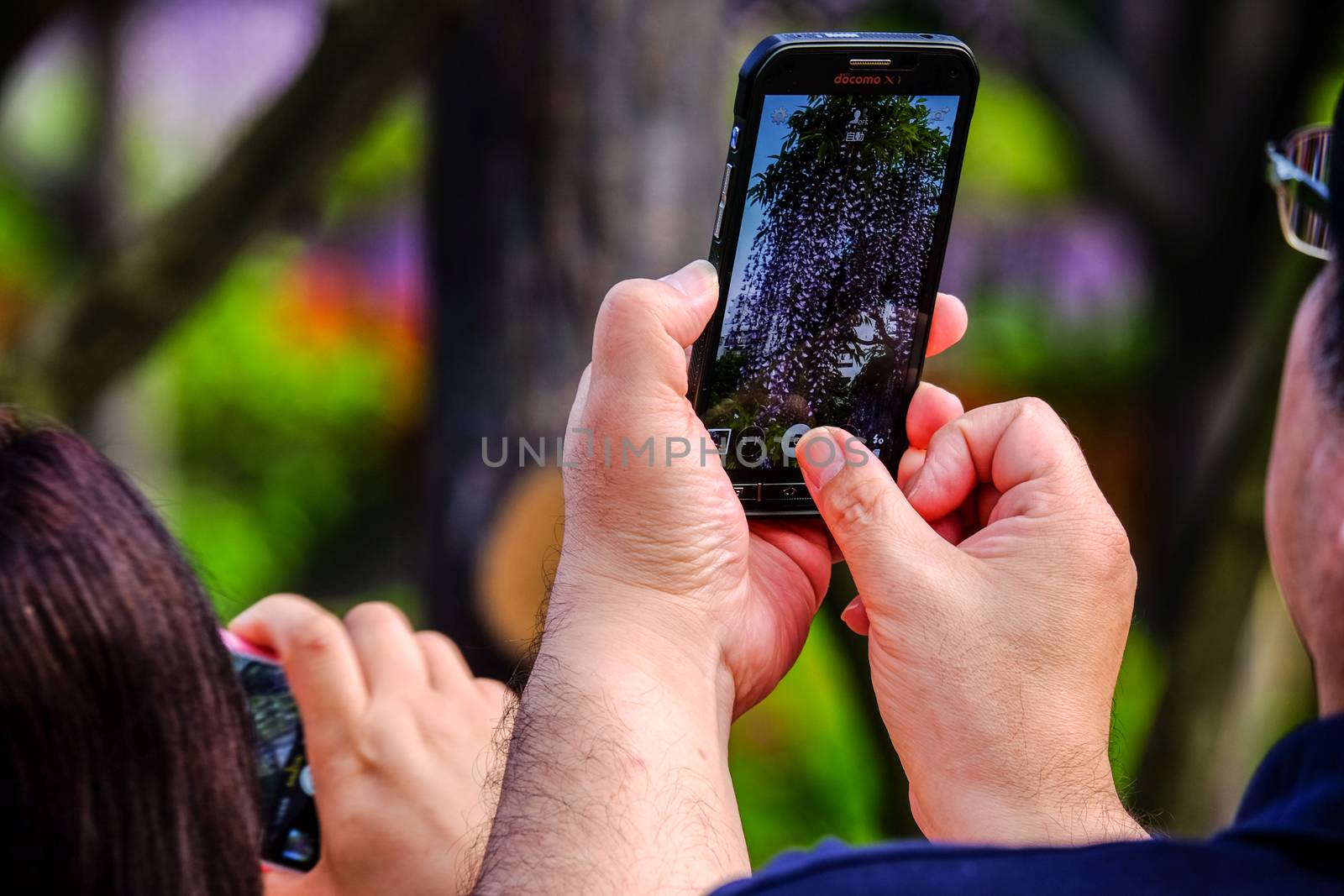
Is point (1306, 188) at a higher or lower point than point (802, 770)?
higher

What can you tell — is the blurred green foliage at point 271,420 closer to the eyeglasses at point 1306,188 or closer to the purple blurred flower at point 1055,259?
the purple blurred flower at point 1055,259

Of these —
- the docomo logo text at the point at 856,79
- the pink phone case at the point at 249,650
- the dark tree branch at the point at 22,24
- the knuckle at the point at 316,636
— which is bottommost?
the pink phone case at the point at 249,650

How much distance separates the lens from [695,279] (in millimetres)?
1237

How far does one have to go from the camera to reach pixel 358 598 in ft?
21.2

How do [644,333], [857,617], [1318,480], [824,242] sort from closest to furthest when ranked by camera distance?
1. [1318,480]
2. [644,333]
3. [824,242]
4. [857,617]

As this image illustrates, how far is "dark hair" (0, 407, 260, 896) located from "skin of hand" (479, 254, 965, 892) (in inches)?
10.1

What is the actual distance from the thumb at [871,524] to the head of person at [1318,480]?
0.35 metres

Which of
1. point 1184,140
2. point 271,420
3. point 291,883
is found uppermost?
point 1184,140

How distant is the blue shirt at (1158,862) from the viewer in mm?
774

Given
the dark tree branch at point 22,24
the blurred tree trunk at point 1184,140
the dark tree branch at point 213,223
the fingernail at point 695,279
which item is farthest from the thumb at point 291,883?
the blurred tree trunk at point 1184,140

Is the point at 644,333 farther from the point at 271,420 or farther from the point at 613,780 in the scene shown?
the point at 271,420

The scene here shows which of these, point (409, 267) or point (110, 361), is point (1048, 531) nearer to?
point (110, 361)

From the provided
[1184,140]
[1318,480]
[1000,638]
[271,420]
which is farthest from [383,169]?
[1318,480]

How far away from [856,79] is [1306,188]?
1.63 feet
